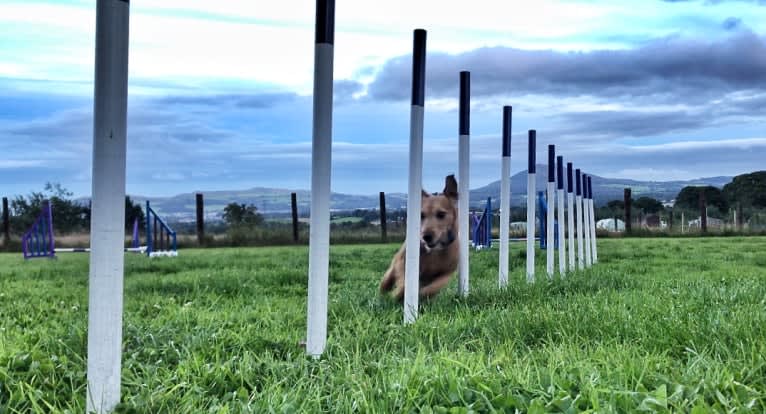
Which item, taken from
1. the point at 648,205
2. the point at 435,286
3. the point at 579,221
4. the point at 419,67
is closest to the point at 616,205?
the point at 648,205

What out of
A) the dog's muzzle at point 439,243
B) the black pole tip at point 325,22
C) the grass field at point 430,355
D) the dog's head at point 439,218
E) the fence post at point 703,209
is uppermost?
the black pole tip at point 325,22

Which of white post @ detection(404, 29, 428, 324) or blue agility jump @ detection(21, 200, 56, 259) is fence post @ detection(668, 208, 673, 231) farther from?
white post @ detection(404, 29, 428, 324)

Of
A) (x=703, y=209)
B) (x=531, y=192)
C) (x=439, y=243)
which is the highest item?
(x=703, y=209)

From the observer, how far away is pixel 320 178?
141 inches

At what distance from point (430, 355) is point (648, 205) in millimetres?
21320

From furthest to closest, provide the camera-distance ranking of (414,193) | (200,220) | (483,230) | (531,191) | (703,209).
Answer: (703,209) < (200,220) < (483,230) < (531,191) < (414,193)

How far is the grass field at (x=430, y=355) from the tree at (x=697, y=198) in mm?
19165

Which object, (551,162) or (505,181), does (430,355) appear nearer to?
(505,181)

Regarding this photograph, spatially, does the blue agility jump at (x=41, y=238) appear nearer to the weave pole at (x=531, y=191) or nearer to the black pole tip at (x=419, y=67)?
the weave pole at (x=531, y=191)

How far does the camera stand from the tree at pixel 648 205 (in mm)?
22625

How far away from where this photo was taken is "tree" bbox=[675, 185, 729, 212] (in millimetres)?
23328

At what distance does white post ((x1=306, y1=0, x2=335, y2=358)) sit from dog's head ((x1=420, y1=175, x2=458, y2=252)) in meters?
2.21

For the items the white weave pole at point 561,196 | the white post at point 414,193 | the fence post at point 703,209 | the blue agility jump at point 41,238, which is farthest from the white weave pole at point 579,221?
the fence post at point 703,209

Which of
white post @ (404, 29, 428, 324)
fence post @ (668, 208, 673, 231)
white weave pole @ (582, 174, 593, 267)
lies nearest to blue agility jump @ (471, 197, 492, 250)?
white weave pole @ (582, 174, 593, 267)
